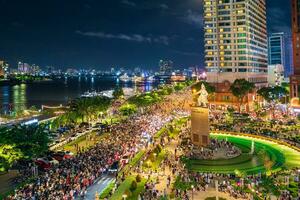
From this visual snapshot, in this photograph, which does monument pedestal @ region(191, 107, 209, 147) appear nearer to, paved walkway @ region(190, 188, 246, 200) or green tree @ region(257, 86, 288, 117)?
paved walkway @ region(190, 188, 246, 200)

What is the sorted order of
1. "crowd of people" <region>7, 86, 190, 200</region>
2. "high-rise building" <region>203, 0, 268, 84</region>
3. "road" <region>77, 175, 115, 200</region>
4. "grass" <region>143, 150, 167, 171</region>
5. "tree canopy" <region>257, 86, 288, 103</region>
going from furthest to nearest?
"high-rise building" <region>203, 0, 268, 84</region> < "tree canopy" <region>257, 86, 288, 103</region> < "grass" <region>143, 150, 167, 171</region> < "road" <region>77, 175, 115, 200</region> < "crowd of people" <region>7, 86, 190, 200</region>

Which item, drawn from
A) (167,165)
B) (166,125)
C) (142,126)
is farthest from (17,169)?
(166,125)

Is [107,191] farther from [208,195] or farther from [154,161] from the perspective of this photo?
[154,161]

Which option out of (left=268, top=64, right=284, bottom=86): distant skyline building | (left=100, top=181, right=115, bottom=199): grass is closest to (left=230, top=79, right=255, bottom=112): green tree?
(left=268, top=64, right=284, bottom=86): distant skyline building

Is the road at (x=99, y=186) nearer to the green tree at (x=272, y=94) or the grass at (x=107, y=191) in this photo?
the grass at (x=107, y=191)

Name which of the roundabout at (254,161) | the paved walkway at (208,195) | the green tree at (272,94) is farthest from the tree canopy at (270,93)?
the paved walkway at (208,195)

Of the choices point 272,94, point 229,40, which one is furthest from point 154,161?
point 229,40
